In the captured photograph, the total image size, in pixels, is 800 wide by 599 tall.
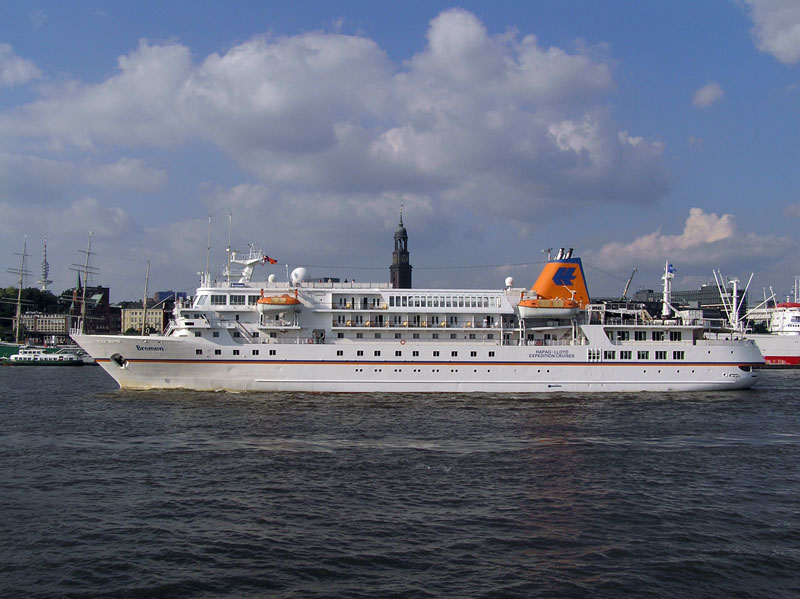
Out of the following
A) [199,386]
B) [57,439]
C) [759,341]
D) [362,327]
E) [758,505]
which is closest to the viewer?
[758,505]

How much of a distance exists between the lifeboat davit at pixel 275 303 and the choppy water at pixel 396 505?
9.34m

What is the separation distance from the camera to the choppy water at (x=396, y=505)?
37.4 ft

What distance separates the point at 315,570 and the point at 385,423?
548 inches

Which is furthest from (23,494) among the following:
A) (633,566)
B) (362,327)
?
(362,327)

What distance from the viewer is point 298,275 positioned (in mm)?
38719

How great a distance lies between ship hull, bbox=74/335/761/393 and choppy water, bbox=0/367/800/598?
22.2 feet

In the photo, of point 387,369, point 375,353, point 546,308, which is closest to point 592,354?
point 546,308

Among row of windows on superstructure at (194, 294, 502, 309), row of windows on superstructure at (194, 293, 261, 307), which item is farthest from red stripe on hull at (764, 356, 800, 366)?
row of windows on superstructure at (194, 293, 261, 307)

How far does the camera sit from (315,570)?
11.6 metres

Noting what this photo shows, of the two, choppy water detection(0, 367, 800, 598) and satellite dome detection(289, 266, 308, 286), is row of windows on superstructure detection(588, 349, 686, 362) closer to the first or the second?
choppy water detection(0, 367, 800, 598)

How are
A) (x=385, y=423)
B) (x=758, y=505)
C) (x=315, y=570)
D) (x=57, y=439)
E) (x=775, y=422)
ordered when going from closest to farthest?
(x=315, y=570)
(x=758, y=505)
(x=57, y=439)
(x=385, y=423)
(x=775, y=422)

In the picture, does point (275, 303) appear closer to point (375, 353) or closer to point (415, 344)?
point (375, 353)

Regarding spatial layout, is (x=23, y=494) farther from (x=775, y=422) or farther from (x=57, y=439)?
(x=775, y=422)

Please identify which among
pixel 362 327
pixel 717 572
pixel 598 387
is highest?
pixel 362 327
